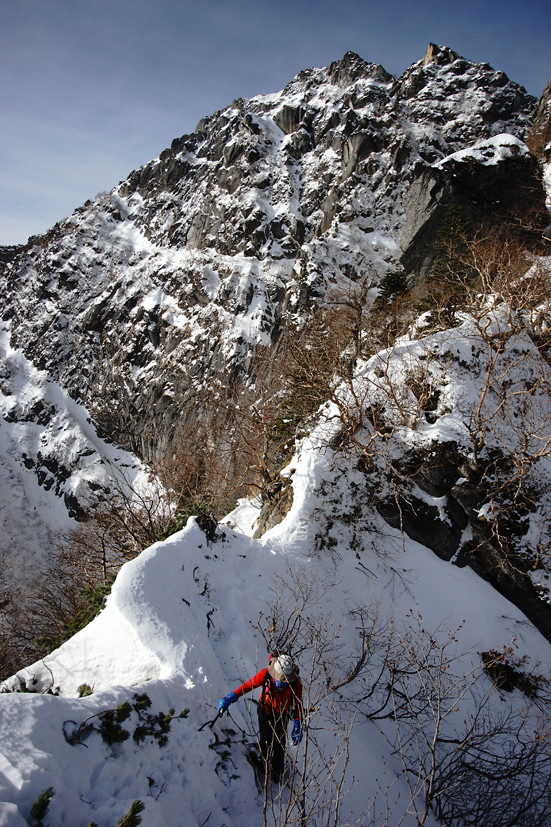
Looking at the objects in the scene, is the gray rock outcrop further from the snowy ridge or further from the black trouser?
the black trouser

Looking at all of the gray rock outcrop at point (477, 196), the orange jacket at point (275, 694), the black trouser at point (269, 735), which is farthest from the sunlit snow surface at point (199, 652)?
the gray rock outcrop at point (477, 196)

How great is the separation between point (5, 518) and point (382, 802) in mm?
46144

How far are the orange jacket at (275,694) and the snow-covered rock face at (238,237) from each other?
104 ft

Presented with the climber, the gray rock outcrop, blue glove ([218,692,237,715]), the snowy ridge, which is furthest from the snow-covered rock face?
blue glove ([218,692,237,715])

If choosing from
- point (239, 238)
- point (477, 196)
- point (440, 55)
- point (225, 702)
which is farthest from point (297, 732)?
point (440, 55)

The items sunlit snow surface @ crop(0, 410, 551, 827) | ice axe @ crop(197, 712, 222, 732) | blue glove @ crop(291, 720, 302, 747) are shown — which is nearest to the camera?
sunlit snow surface @ crop(0, 410, 551, 827)

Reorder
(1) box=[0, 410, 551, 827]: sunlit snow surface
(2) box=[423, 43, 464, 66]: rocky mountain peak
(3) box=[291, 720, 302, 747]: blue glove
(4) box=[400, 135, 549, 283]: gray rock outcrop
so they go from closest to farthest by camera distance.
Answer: (1) box=[0, 410, 551, 827]: sunlit snow surface → (3) box=[291, 720, 302, 747]: blue glove → (4) box=[400, 135, 549, 283]: gray rock outcrop → (2) box=[423, 43, 464, 66]: rocky mountain peak

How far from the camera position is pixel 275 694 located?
13.1 feet

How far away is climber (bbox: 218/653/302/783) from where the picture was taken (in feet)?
12.6

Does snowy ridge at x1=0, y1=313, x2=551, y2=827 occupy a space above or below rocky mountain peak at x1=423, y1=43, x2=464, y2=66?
below

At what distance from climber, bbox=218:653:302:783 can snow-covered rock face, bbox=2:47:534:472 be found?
31.7 meters

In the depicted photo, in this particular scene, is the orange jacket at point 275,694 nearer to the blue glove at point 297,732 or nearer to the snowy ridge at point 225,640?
the blue glove at point 297,732

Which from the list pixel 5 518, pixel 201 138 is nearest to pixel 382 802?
pixel 5 518

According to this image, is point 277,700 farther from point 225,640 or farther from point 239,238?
point 239,238
